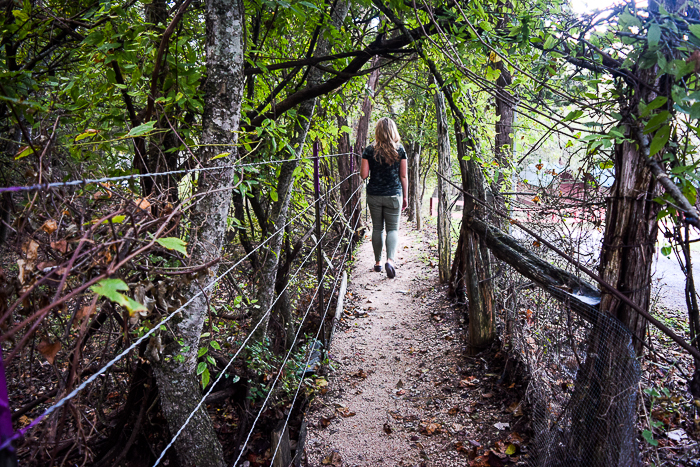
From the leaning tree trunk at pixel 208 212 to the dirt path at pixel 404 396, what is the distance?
1082mm

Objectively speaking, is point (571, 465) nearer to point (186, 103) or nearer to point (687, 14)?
point (687, 14)

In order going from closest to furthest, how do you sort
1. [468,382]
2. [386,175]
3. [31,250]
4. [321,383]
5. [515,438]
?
[31,250], [515,438], [468,382], [321,383], [386,175]

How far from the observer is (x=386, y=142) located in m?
5.19

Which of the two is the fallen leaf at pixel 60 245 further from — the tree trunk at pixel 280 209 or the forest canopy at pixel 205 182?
the tree trunk at pixel 280 209

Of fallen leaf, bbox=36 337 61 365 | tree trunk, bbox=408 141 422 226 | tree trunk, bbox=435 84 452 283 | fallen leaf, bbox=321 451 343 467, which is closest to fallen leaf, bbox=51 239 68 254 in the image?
fallen leaf, bbox=36 337 61 365

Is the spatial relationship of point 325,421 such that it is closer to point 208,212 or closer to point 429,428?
point 429,428

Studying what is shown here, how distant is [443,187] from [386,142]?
998 mm

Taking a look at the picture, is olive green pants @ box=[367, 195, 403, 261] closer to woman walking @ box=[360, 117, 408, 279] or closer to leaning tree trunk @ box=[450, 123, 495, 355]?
woman walking @ box=[360, 117, 408, 279]

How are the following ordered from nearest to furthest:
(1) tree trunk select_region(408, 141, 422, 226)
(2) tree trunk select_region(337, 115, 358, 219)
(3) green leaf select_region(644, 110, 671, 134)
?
1. (3) green leaf select_region(644, 110, 671, 134)
2. (2) tree trunk select_region(337, 115, 358, 219)
3. (1) tree trunk select_region(408, 141, 422, 226)

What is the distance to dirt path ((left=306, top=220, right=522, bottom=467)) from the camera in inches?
105

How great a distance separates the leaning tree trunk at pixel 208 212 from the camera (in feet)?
6.25

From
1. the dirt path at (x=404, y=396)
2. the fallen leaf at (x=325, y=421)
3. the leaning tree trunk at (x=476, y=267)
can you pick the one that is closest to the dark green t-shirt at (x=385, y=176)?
the dirt path at (x=404, y=396)

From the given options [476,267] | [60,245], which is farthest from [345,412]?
[60,245]

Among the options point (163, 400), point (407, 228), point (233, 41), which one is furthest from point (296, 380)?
point (407, 228)
